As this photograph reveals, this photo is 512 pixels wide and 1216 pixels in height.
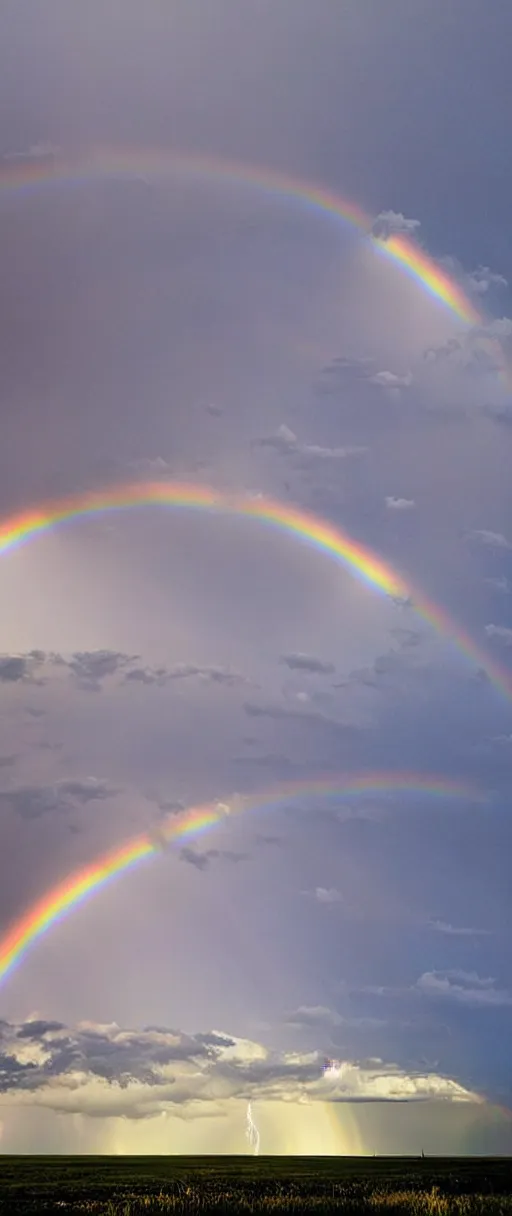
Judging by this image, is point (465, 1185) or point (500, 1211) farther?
point (465, 1185)

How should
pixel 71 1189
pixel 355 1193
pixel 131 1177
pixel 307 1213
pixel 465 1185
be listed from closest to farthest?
1. pixel 307 1213
2. pixel 355 1193
3. pixel 465 1185
4. pixel 71 1189
5. pixel 131 1177

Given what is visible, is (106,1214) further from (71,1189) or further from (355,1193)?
(71,1189)

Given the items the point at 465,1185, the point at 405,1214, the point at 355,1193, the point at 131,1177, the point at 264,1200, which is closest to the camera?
the point at 405,1214

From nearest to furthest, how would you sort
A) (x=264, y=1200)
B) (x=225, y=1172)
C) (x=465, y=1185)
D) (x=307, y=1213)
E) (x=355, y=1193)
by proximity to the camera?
1. (x=307, y=1213)
2. (x=264, y=1200)
3. (x=355, y=1193)
4. (x=465, y=1185)
5. (x=225, y=1172)

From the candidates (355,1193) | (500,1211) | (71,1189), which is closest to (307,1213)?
(500,1211)

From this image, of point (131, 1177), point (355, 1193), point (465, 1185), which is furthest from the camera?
point (131, 1177)

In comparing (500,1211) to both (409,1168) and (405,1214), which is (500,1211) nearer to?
(405,1214)

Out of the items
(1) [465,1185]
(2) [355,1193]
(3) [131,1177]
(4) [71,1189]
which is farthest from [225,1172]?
(2) [355,1193]

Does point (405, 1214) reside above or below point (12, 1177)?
below

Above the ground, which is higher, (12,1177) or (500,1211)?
(12,1177)
